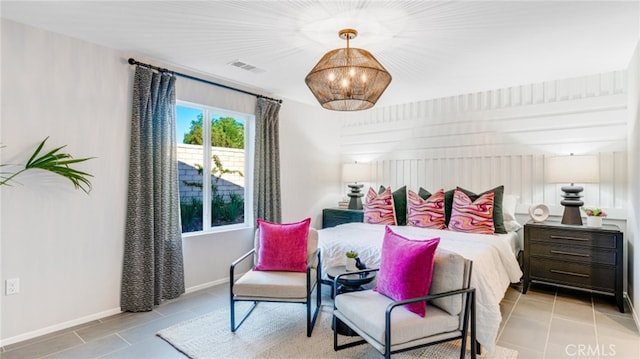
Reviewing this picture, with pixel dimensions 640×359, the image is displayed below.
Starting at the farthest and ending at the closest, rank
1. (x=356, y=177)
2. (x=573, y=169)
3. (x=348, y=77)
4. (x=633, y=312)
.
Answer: (x=356, y=177) → (x=573, y=169) → (x=633, y=312) → (x=348, y=77)

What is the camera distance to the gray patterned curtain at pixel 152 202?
3229 mm

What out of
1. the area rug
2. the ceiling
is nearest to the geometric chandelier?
the ceiling

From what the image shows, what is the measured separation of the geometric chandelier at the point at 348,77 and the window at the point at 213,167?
1952 millimetres

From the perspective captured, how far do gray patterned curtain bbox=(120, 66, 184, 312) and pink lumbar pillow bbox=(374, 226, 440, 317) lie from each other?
2.31 metres

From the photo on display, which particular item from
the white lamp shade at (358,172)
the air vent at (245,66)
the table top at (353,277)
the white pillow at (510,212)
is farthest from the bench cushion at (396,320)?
the white lamp shade at (358,172)

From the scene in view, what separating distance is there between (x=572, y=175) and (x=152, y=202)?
14.4 ft

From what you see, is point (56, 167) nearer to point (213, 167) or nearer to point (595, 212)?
point (213, 167)

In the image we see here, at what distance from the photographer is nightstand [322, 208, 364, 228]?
5102mm

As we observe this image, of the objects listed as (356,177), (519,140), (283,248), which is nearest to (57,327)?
(283,248)

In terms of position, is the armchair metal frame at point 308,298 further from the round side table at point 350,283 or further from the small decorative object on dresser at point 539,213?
the small decorative object on dresser at point 539,213

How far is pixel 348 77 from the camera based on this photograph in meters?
2.49

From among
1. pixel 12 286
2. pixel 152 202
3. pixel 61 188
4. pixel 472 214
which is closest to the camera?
pixel 12 286

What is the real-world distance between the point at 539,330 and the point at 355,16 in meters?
2.95

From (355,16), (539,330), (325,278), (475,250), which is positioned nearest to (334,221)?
(325,278)
